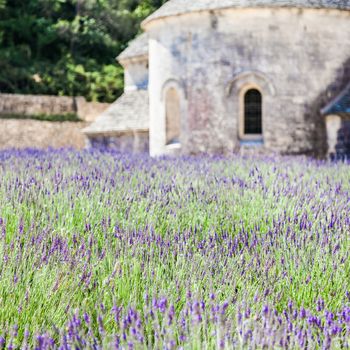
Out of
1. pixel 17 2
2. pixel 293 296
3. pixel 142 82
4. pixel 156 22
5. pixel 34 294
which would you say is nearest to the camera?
pixel 34 294

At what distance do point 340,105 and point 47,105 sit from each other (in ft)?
47.3

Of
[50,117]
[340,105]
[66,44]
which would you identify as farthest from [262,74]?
[66,44]

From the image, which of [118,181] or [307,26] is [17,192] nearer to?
[118,181]

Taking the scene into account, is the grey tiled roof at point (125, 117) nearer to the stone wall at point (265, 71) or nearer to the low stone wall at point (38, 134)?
the low stone wall at point (38, 134)

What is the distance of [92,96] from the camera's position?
1286 inches

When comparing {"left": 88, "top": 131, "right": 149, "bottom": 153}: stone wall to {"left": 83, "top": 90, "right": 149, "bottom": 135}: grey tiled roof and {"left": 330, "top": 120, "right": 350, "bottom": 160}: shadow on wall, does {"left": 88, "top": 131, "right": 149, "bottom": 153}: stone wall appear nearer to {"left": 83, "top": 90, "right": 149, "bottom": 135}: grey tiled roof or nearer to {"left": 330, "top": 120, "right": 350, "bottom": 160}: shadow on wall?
{"left": 83, "top": 90, "right": 149, "bottom": 135}: grey tiled roof

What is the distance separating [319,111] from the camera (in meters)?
18.1

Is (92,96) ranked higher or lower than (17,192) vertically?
higher

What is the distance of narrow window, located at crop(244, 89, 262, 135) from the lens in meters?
18.2

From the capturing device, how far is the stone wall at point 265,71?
17.7 meters

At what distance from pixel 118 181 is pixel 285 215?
8.07 ft

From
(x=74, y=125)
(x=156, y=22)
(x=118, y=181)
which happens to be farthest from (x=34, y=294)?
(x=74, y=125)

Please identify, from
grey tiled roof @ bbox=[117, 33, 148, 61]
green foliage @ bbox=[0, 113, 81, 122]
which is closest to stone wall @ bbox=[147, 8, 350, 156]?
grey tiled roof @ bbox=[117, 33, 148, 61]

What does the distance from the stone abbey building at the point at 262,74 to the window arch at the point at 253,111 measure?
0.03 m
